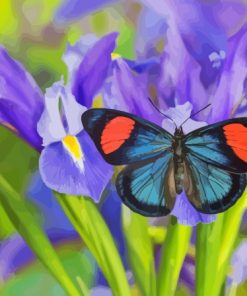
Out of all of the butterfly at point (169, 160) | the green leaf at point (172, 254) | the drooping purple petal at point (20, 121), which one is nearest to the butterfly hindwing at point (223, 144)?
the butterfly at point (169, 160)

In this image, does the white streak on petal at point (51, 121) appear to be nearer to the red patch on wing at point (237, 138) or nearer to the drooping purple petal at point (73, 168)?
the drooping purple petal at point (73, 168)

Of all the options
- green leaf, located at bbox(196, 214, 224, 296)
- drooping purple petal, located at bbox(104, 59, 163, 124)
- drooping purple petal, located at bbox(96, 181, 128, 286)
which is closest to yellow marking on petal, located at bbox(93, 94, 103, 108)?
drooping purple petal, located at bbox(104, 59, 163, 124)

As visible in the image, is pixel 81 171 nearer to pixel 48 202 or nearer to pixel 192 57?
pixel 48 202

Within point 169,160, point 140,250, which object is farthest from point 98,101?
point 140,250

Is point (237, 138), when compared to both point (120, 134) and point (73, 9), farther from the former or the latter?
point (73, 9)

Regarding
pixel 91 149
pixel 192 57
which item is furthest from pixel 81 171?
pixel 192 57

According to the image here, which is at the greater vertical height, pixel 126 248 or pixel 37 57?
pixel 37 57

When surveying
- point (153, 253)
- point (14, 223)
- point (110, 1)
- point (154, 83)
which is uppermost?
point (110, 1)
